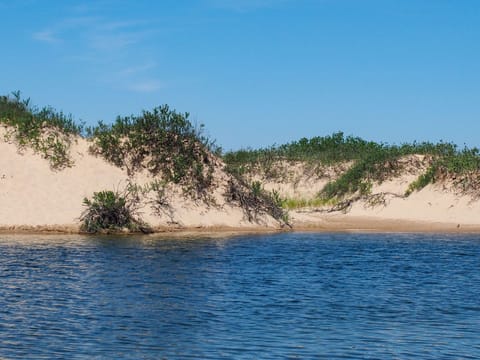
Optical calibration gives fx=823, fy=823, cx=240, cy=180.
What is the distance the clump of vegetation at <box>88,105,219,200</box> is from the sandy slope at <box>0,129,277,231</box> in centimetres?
71

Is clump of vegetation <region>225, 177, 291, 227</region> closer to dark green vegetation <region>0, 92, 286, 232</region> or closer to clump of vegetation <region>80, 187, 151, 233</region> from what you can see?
dark green vegetation <region>0, 92, 286, 232</region>

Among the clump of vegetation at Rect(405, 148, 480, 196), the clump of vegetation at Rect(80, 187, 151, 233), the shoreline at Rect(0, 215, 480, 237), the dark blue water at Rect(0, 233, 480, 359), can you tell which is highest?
the clump of vegetation at Rect(405, 148, 480, 196)

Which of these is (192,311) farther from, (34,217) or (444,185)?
(444,185)

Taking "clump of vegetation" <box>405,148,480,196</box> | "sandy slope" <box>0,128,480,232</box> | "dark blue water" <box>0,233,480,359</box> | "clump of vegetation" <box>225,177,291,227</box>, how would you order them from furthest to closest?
"clump of vegetation" <box>405,148,480,196</box> → "clump of vegetation" <box>225,177,291,227</box> → "sandy slope" <box>0,128,480,232</box> → "dark blue water" <box>0,233,480,359</box>

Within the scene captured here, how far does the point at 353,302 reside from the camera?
19609mm

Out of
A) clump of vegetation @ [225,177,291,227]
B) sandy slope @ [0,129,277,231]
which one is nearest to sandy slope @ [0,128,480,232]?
sandy slope @ [0,129,277,231]

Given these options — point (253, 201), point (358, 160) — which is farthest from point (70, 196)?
point (358, 160)

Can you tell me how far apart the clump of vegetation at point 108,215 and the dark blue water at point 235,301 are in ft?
16.7

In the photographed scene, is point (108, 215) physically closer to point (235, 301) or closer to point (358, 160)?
point (235, 301)

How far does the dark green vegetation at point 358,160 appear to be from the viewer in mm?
52000

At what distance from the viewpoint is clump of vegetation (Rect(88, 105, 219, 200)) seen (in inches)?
1709

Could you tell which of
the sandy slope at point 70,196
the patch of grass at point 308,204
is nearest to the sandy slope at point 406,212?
the patch of grass at point 308,204

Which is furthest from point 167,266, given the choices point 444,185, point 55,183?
point 444,185

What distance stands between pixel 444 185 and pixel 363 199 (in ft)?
18.0
